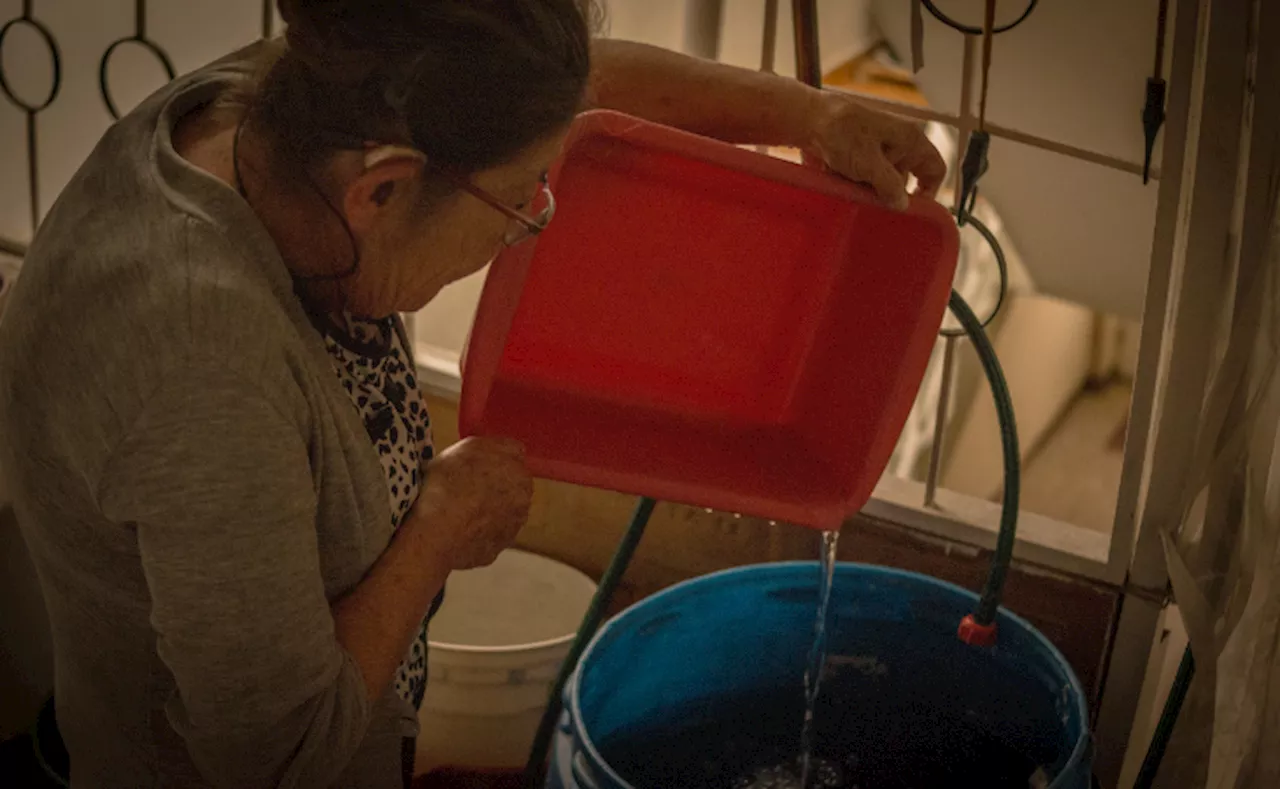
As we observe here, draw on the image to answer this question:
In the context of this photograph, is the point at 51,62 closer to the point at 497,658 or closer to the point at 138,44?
the point at 138,44

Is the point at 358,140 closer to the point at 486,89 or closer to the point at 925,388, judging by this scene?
the point at 486,89

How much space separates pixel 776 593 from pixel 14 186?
54.0 inches

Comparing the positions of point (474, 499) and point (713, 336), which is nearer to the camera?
point (474, 499)

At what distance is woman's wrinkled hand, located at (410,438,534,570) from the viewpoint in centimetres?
93

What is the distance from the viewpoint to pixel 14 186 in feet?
6.13

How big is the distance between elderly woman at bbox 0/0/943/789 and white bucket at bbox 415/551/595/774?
55 centimetres

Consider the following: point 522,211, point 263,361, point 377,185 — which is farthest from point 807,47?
point 263,361

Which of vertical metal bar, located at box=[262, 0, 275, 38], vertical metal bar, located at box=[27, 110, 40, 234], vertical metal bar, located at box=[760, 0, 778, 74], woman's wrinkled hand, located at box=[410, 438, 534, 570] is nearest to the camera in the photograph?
woman's wrinkled hand, located at box=[410, 438, 534, 570]

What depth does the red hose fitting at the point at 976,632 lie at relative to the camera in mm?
1247

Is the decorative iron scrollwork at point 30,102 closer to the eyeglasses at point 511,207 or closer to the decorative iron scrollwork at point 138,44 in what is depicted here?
the decorative iron scrollwork at point 138,44

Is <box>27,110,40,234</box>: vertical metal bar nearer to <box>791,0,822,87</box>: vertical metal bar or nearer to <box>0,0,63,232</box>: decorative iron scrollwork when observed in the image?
<box>0,0,63,232</box>: decorative iron scrollwork

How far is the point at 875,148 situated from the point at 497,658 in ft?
2.61

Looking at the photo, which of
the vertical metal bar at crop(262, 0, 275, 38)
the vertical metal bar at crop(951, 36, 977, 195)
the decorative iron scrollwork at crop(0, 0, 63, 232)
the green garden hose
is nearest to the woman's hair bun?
the green garden hose

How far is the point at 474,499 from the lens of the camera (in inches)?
37.6
